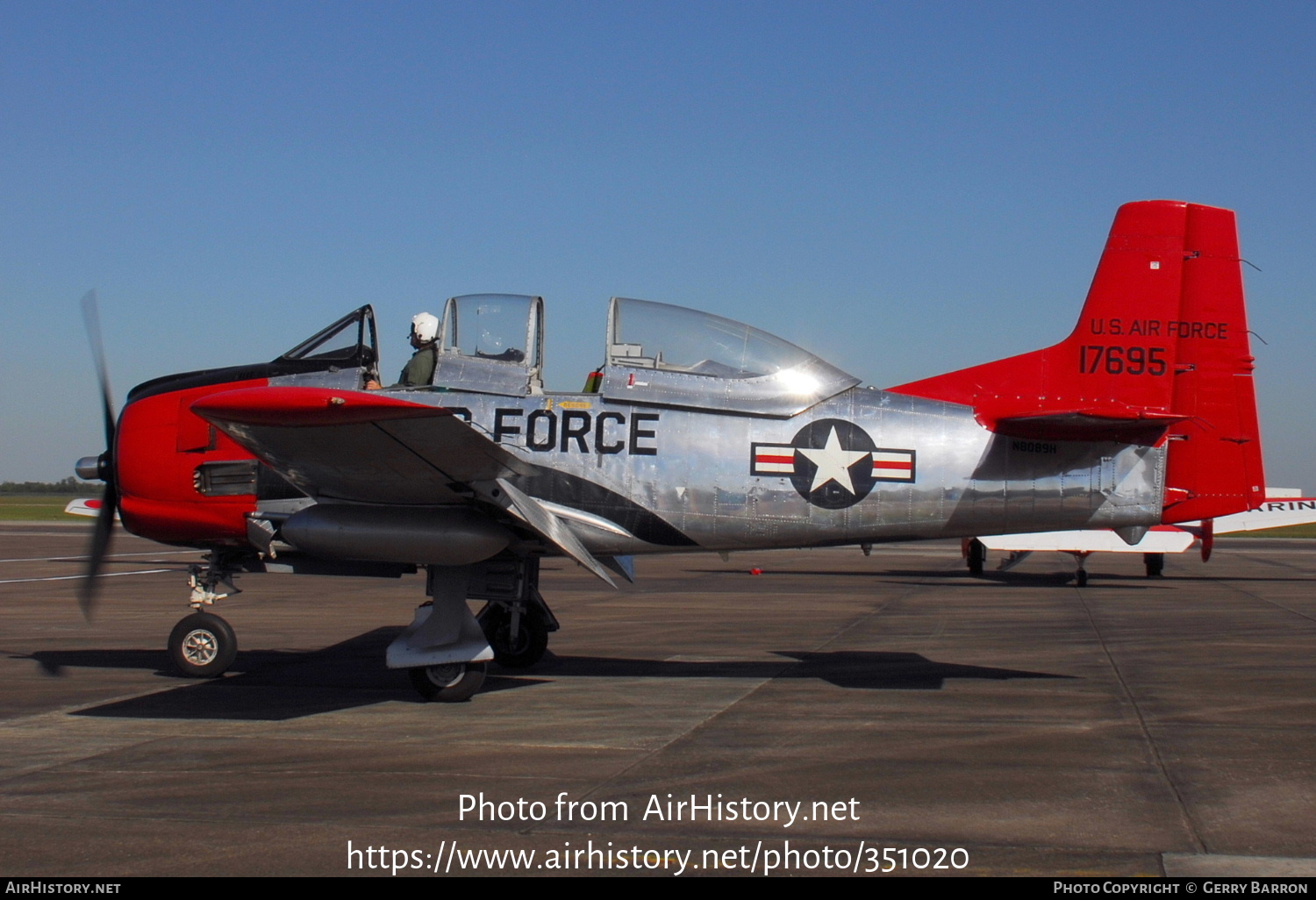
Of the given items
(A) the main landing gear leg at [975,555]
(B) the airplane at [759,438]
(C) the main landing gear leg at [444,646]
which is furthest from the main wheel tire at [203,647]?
(A) the main landing gear leg at [975,555]

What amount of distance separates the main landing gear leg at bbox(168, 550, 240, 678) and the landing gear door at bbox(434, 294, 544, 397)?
9.03 ft

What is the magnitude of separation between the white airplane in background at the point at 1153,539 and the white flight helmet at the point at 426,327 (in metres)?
13.3

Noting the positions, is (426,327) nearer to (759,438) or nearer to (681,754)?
(759,438)

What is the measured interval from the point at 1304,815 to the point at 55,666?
1011 centimetres

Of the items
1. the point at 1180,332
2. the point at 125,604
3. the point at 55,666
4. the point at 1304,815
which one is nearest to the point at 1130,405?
the point at 1180,332

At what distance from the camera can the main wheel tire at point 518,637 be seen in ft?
33.6

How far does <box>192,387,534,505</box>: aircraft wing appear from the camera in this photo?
643 centimetres

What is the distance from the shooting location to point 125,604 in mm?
17109

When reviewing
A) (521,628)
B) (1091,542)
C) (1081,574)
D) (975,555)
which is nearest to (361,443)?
(521,628)

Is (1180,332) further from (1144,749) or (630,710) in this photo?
(630,710)

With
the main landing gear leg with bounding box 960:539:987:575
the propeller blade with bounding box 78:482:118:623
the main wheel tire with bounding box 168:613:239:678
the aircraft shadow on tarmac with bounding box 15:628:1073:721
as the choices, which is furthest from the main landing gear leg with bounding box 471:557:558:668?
the main landing gear leg with bounding box 960:539:987:575

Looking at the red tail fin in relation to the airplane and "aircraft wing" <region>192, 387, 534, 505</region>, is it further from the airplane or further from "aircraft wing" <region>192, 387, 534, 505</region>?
"aircraft wing" <region>192, 387, 534, 505</region>

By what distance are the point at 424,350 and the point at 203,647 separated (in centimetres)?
334

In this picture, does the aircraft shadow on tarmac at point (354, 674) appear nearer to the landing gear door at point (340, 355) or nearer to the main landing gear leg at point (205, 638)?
the main landing gear leg at point (205, 638)
